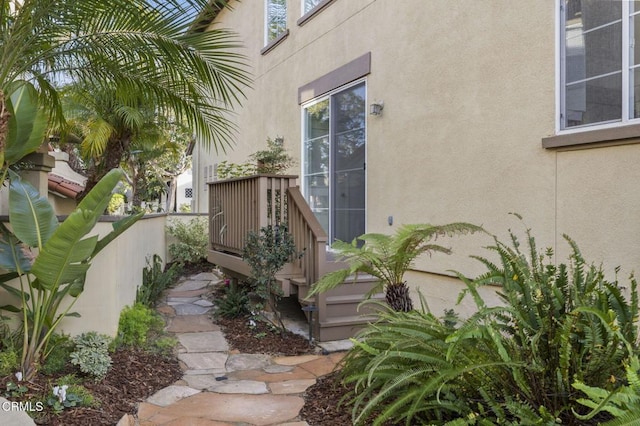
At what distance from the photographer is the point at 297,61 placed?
879 centimetres

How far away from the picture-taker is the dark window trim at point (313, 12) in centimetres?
783

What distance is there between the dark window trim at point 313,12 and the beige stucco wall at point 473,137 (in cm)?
12

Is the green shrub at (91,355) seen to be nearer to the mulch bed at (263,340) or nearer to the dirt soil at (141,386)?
the dirt soil at (141,386)

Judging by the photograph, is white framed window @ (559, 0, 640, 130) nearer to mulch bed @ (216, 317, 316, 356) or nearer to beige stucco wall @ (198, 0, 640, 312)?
beige stucco wall @ (198, 0, 640, 312)

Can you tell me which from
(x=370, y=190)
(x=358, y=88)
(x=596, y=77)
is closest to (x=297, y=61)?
(x=358, y=88)

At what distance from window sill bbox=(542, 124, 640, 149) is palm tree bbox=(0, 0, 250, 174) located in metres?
3.02

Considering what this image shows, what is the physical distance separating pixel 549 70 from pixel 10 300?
204 inches

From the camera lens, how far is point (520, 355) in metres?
2.56

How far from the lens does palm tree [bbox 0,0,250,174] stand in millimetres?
4012

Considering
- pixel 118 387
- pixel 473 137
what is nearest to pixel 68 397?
pixel 118 387

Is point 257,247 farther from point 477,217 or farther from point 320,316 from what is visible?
point 477,217

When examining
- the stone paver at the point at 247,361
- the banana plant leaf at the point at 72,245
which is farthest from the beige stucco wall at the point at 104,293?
the stone paver at the point at 247,361

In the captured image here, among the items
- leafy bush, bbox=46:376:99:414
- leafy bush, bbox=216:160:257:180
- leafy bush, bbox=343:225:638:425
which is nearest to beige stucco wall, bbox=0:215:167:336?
leafy bush, bbox=46:376:99:414

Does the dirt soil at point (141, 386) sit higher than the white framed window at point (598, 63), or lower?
lower
